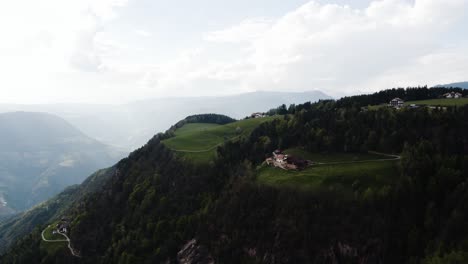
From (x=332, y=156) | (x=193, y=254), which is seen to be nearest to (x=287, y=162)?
(x=332, y=156)

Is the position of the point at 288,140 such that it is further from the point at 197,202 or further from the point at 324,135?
the point at 197,202

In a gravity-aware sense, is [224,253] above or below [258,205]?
below

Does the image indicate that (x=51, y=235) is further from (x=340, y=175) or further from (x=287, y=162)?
(x=340, y=175)

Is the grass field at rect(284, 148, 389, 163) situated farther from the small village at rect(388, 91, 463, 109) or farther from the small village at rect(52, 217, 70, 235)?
the small village at rect(52, 217, 70, 235)

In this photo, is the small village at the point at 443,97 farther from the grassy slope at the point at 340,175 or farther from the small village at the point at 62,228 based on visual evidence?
the small village at the point at 62,228

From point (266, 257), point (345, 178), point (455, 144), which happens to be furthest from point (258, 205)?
point (455, 144)

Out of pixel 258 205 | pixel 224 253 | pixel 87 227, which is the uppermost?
pixel 258 205

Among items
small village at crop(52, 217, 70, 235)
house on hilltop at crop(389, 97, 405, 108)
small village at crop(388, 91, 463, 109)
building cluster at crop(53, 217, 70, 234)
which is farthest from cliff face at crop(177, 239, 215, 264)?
small village at crop(388, 91, 463, 109)
